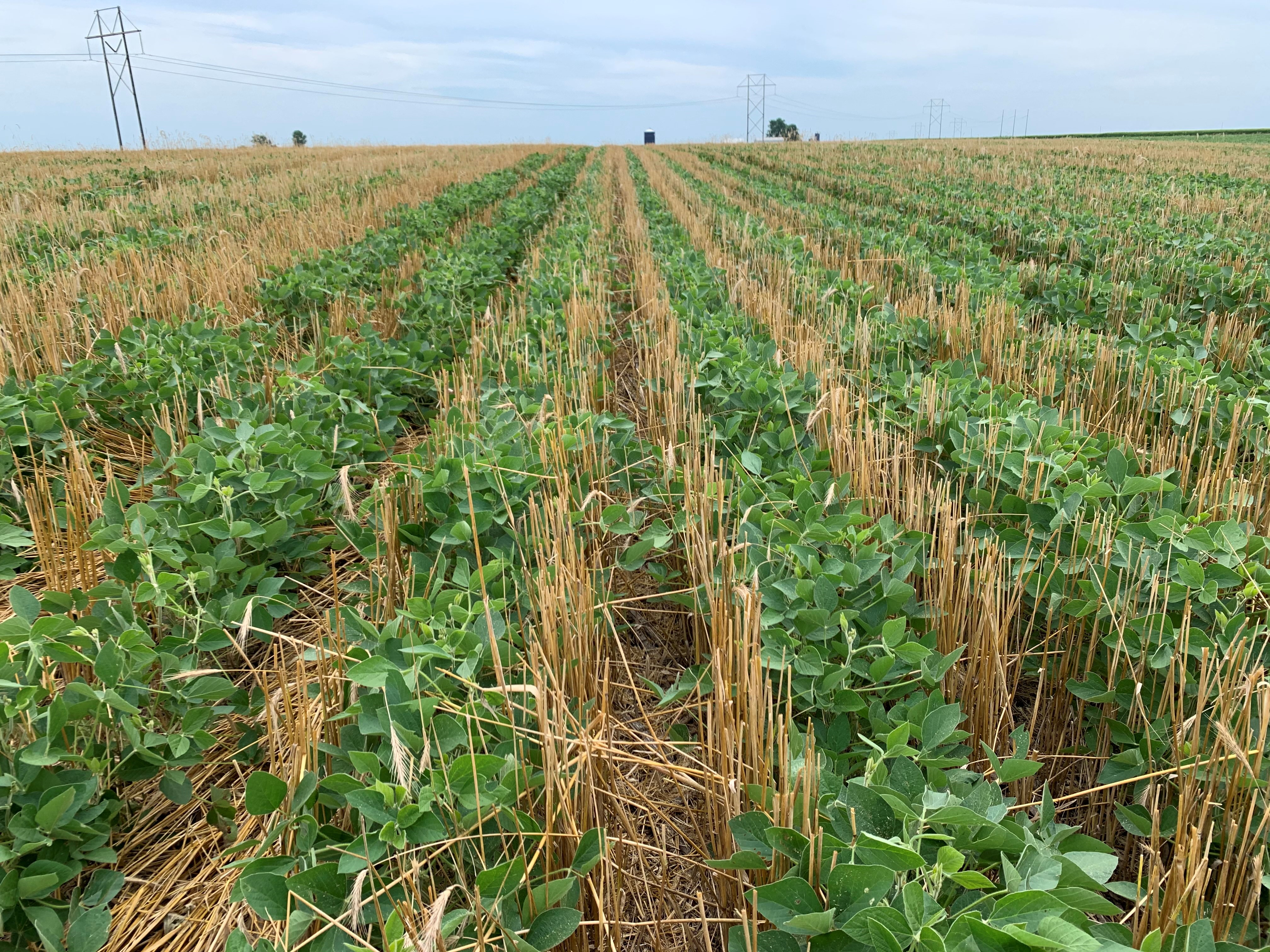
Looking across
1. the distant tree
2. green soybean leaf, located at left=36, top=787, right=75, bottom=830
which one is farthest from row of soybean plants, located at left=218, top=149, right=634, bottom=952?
the distant tree

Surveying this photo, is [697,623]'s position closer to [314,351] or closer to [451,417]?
[451,417]

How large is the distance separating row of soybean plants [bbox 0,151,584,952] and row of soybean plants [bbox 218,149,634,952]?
0.98ft

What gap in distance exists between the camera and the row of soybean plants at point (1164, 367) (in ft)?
9.77

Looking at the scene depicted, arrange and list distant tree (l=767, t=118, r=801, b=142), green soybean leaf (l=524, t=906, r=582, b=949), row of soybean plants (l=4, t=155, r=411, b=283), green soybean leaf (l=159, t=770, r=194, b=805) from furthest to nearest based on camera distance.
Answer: distant tree (l=767, t=118, r=801, b=142) < row of soybean plants (l=4, t=155, r=411, b=283) < green soybean leaf (l=159, t=770, r=194, b=805) < green soybean leaf (l=524, t=906, r=582, b=949)

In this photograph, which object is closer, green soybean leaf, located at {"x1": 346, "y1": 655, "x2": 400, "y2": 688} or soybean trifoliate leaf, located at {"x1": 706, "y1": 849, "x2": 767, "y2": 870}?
soybean trifoliate leaf, located at {"x1": 706, "y1": 849, "x2": 767, "y2": 870}

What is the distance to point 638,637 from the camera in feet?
7.64

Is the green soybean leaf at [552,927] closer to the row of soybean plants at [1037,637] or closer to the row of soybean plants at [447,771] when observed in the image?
the row of soybean plants at [447,771]

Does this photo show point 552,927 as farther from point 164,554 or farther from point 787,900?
point 164,554

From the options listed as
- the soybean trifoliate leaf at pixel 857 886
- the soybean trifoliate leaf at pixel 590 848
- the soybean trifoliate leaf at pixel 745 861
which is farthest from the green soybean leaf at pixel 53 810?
the soybean trifoliate leaf at pixel 857 886

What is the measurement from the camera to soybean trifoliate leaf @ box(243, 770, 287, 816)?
4.17 ft

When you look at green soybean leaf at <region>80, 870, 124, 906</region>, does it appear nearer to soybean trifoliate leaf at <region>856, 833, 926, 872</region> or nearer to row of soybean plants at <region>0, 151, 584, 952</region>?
row of soybean plants at <region>0, 151, 584, 952</region>

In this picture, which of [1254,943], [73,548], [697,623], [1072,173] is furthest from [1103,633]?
[1072,173]

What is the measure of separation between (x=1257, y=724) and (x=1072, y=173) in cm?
1524

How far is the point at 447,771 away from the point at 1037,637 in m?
1.69
